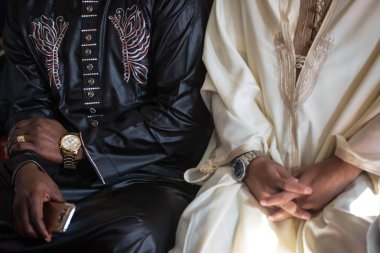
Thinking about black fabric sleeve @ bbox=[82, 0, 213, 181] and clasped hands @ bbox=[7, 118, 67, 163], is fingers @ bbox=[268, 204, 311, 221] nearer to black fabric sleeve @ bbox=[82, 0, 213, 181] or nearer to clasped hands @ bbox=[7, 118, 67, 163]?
black fabric sleeve @ bbox=[82, 0, 213, 181]

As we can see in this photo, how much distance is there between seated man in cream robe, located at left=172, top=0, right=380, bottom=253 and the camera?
3.86 feet

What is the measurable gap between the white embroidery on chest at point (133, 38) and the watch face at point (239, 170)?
1.42ft

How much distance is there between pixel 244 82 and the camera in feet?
4.53

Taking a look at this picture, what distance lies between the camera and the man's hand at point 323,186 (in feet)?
3.92

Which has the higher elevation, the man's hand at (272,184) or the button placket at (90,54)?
the button placket at (90,54)

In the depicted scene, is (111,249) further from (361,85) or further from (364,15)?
(364,15)

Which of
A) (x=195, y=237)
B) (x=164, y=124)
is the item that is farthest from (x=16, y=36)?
(x=195, y=237)

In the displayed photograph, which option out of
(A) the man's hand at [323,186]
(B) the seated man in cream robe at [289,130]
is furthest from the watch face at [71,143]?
Answer: (A) the man's hand at [323,186]

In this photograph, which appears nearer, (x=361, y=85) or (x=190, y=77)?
(x=361, y=85)

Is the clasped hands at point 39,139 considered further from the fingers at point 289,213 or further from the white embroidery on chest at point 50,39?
the fingers at point 289,213

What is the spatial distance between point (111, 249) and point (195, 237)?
21 centimetres

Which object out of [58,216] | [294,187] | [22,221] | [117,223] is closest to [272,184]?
[294,187]

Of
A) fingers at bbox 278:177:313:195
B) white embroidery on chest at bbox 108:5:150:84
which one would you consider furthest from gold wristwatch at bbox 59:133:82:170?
fingers at bbox 278:177:313:195

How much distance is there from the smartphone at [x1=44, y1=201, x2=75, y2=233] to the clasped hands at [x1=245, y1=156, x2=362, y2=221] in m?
0.49
